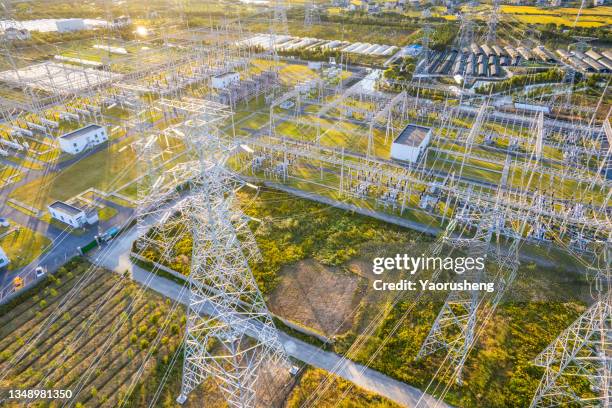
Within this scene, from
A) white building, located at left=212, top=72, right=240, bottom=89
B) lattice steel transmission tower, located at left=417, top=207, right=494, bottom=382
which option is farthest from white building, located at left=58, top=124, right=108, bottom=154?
lattice steel transmission tower, located at left=417, top=207, right=494, bottom=382

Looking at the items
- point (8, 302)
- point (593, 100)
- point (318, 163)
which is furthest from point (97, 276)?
point (593, 100)

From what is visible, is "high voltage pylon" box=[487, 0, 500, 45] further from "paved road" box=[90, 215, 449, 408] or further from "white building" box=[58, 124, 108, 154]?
"paved road" box=[90, 215, 449, 408]

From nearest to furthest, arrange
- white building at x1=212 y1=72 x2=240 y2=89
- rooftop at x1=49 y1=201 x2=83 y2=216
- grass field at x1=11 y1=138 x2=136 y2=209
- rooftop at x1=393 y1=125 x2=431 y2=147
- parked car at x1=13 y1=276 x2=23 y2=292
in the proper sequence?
parked car at x1=13 y1=276 x2=23 y2=292 → rooftop at x1=49 y1=201 x2=83 y2=216 → grass field at x1=11 y1=138 x2=136 y2=209 → rooftop at x1=393 y1=125 x2=431 y2=147 → white building at x1=212 y1=72 x2=240 y2=89

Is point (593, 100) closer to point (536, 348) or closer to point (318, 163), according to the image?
point (318, 163)

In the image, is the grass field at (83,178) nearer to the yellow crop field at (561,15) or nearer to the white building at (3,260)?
the white building at (3,260)

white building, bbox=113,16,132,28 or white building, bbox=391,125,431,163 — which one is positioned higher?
white building, bbox=113,16,132,28

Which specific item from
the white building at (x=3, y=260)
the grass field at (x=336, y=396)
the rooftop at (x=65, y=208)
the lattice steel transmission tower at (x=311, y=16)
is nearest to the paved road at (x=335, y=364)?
the grass field at (x=336, y=396)
